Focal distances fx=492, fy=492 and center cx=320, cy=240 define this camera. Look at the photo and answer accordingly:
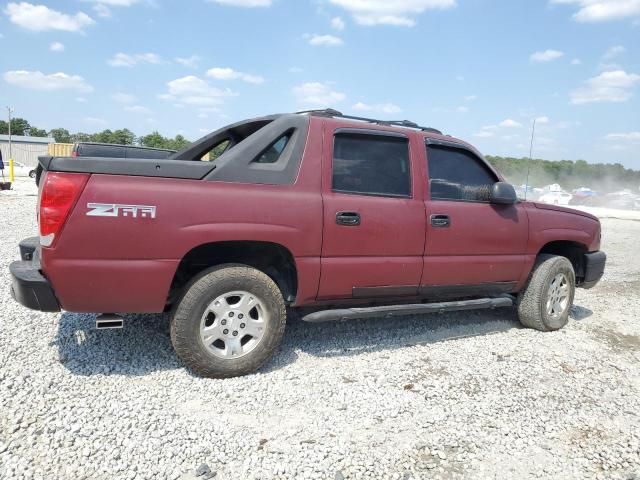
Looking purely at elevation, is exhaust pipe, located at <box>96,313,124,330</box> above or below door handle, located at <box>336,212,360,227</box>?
below

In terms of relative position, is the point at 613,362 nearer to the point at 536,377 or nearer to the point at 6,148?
the point at 536,377

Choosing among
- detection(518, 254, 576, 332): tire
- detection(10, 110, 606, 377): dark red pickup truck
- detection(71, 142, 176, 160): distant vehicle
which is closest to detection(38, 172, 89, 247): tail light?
detection(10, 110, 606, 377): dark red pickup truck

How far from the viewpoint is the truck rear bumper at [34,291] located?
9.90 ft

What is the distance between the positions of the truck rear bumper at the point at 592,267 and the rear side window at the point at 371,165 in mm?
2606

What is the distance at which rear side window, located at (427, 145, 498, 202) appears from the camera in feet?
14.1

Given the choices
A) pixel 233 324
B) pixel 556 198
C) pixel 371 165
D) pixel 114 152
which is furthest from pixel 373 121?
pixel 556 198

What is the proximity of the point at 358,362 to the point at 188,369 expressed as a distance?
4.33ft

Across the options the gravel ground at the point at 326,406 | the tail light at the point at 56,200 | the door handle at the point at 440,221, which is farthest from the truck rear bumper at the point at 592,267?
the tail light at the point at 56,200

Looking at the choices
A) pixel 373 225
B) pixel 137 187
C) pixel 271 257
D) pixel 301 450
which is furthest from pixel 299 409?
pixel 137 187

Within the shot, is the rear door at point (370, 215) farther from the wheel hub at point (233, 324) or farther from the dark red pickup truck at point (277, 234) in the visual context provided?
the wheel hub at point (233, 324)

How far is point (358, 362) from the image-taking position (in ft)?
12.9

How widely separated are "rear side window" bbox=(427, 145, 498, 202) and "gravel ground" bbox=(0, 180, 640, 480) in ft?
4.41

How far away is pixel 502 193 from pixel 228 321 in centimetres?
267

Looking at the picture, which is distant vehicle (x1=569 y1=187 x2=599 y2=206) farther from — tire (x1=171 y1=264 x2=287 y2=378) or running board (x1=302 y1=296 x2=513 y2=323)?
tire (x1=171 y1=264 x2=287 y2=378)
